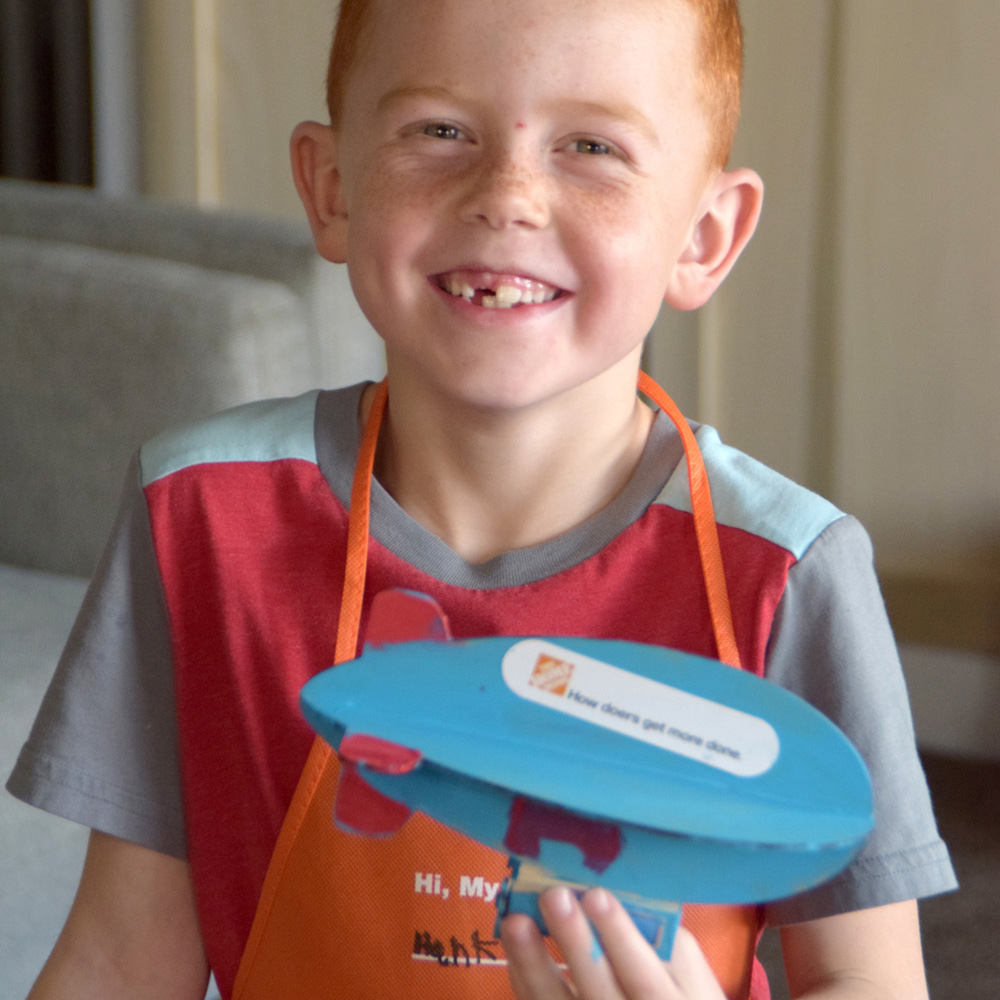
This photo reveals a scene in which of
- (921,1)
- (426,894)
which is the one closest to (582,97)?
(426,894)

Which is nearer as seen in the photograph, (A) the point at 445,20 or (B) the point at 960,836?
(A) the point at 445,20

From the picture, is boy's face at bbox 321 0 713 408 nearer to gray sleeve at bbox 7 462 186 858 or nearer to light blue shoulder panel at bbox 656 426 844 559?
light blue shoulder panel at bbox 656 426 844 559

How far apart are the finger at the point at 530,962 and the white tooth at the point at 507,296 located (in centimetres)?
32

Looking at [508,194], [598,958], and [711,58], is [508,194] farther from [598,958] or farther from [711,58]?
[598,958]

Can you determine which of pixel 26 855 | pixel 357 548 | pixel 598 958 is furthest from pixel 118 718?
pixel 26 855

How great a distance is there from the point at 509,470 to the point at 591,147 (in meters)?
0.20

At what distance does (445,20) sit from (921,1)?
1.55 meters

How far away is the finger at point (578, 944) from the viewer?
1.56 feet

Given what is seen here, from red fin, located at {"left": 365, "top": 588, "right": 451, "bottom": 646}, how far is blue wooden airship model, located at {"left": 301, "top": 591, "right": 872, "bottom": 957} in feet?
0.04

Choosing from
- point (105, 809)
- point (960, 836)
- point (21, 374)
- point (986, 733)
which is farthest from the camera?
point (986, 733)

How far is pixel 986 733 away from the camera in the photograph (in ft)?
6.94

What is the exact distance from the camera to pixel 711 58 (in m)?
0.73

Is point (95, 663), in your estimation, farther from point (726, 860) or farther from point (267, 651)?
point (726, 860)

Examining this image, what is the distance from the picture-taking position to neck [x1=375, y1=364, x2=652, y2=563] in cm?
75
